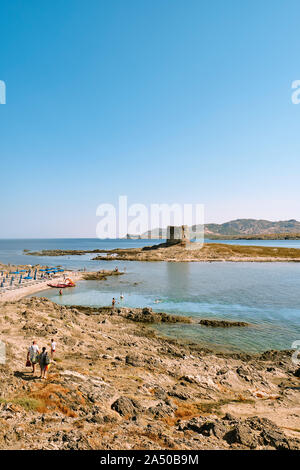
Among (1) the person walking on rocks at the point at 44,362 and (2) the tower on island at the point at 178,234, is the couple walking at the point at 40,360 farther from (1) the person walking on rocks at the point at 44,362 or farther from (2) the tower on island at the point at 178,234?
(2) the tower on island at the point at 178,234

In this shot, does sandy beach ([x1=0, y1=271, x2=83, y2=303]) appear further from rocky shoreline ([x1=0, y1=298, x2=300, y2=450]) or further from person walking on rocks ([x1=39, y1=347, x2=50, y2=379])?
person walking on rocks ([x1=39, y1=347, x2=50, y2=379])

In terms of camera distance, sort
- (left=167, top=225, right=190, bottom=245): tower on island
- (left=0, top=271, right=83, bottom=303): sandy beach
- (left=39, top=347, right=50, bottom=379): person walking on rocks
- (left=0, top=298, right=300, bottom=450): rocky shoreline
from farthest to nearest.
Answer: (left=167, top=225, right=190, bottom=245): tower on island, (left=0, top=271, right=83, bottom=303): sandy beach, (left=39, top=347, right=50, bottom=379): person walking on rocks, (left=0, top=298, right=300, bottom=450): rocky shoreline

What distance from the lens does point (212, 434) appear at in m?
9.80

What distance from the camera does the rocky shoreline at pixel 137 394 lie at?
918cm

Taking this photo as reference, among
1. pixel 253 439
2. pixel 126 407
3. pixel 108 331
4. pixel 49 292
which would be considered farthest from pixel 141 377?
pixel 49 292

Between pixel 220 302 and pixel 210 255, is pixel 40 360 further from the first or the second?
pixel 210 255

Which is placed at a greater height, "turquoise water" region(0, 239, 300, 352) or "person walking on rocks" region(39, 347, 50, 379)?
"person walking on rocks" region(39, 347, 50, 379)

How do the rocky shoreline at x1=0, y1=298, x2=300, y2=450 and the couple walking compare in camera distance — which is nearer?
the rocky shoreline at x1=0, y1=298, x2=300, y2=450

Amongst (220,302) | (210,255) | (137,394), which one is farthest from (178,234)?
(137,394)

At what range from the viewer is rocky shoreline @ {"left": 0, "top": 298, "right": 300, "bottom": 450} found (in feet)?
30.1

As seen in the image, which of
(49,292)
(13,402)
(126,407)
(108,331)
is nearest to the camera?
(13,402)

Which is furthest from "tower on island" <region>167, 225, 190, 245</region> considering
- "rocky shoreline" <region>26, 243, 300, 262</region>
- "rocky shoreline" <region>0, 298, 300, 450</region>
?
"rocky shoreline" <region>0, 298, 300, 450</region>
